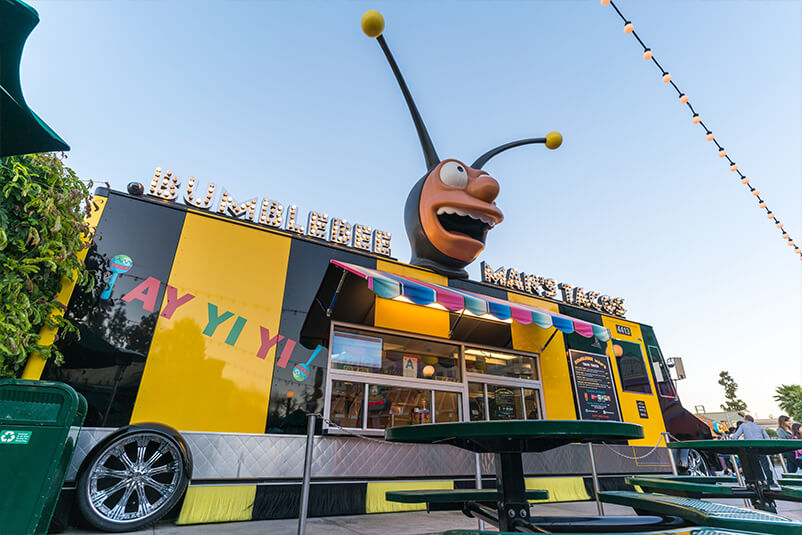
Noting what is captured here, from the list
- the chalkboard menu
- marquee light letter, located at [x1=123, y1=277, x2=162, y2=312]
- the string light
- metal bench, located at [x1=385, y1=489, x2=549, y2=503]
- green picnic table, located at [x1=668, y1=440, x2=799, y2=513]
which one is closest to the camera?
metal bench, located at [x1=385, y1=489, x2=549, y2=503]

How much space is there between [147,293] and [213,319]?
73 centimetres

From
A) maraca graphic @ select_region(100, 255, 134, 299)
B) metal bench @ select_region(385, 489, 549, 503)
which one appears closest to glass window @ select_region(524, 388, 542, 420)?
metal bench @ select_region(385, 489, 549, 503)

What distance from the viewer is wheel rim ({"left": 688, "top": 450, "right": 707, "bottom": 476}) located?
6814 mm

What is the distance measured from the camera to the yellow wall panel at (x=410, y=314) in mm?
5449

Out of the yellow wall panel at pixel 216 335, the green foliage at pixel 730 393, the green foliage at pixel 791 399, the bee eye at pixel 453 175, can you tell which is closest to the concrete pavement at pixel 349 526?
the yellow wall panel at pixel 216 335

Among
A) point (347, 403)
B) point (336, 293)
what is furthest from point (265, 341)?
point (347, 403)

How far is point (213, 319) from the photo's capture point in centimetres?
424

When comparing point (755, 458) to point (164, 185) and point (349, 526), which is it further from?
point (164, 185)

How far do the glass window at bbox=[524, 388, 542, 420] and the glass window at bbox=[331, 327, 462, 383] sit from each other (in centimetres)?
141

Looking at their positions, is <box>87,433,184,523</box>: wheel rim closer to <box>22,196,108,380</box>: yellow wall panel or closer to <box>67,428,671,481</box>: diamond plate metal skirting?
<box>67,428,671,481</box>: diamond plate metal skirting

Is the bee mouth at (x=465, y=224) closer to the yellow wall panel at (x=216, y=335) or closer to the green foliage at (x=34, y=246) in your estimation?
the yellow wall panel at (x=216, y=335)

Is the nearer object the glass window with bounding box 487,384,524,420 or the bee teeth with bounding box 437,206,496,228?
the glass window with bounding box 487,384,524,420

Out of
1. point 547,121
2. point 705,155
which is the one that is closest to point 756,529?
point 705,155

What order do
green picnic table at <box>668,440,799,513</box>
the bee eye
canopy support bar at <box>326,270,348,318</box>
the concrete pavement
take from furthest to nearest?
1. the bee eye
2. canopy support bar at <box>326,270,348,318</box>
3. the concrete pavement
4. green picnic table at <box>668,440,799,513</box>
